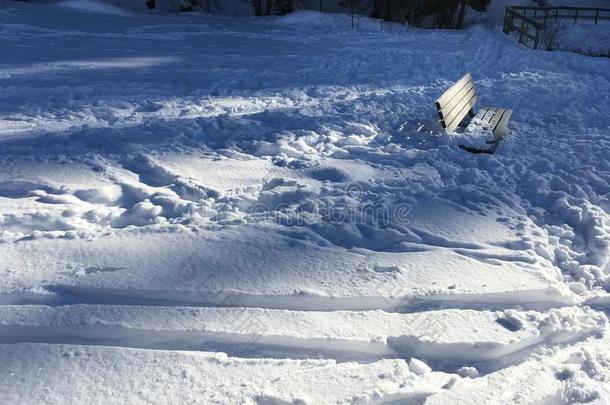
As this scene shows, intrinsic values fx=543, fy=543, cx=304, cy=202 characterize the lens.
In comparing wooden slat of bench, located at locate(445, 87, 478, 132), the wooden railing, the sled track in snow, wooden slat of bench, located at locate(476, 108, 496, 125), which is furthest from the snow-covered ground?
the wooden railing

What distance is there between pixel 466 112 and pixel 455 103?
24.0 inches

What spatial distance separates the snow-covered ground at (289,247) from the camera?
2932 millimetres

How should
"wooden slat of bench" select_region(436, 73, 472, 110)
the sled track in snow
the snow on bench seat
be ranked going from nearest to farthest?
the sled track in snow
the snow on bench seat
"wooden slat of bench" select_region(436, 73, 472, 110)

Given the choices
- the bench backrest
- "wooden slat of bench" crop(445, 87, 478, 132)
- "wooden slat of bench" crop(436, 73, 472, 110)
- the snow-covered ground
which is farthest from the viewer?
"wooden slat of bench" crop(445, 87, 478, 132)

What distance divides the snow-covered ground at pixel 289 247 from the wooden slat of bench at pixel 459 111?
0.67ft

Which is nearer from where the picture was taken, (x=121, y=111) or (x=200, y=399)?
(x=200, y=399)

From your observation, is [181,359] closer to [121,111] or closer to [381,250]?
[381,250]

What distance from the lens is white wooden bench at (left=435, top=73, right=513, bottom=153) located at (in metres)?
6.26

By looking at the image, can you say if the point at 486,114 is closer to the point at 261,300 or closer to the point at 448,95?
the point at 448,95

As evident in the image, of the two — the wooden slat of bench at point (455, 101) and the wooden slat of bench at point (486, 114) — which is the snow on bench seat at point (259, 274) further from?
the wooden slat of bench at point (486, 114)

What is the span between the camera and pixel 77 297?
3342 mm

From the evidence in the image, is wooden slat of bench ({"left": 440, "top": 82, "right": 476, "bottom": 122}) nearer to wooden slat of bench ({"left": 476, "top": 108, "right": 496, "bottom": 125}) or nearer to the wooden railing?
wooden slat of bench ({"left": 476, "top": 108, "right": 496, "bottom": 125})

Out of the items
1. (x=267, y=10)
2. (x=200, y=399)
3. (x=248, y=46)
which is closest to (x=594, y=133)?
(x=200, y=399)

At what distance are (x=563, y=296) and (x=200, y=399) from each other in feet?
8.32
